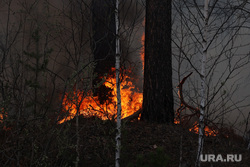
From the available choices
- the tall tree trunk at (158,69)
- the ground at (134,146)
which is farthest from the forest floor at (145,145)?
the tall tree trunk at (158,69)

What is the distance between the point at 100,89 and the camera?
27.9 feet

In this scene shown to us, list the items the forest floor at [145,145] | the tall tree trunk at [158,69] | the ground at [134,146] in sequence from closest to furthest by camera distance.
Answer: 1. the ground at [134,146]
2. the forest floor at [145,145]
3. the tall tree trunk at [158,69]

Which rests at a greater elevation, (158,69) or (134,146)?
(158,69)

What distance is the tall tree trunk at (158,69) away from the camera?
6.78m

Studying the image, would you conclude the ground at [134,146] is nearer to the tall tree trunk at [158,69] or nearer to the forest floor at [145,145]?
the forest floor at [145,145]

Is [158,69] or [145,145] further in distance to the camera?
[158,69]

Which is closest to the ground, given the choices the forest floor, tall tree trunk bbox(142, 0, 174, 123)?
the forest floor

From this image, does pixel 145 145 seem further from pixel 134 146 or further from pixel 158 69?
pixel 158 69

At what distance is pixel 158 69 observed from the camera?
6.79m

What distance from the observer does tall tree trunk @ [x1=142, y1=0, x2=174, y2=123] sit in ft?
22.2

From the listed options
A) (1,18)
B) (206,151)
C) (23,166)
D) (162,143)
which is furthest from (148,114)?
(1,18)

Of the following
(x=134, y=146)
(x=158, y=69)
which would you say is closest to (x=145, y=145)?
(x=134, y=146)

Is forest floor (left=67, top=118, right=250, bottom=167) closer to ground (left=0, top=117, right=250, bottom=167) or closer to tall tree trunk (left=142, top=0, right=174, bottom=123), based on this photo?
ground (left=0, top=117, right=250, bottom=167)

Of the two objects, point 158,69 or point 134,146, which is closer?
point 134,146
